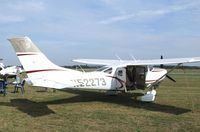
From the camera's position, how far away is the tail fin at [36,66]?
1191cm

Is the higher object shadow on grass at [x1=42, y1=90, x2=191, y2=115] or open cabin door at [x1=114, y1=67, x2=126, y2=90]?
open cabin door at [x1=114, y1=67, x2=126, y2=90]

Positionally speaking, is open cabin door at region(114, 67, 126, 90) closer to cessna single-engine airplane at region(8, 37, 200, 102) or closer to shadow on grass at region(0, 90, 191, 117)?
cessna single-engine airplane at region(8, 37, 200, 102)

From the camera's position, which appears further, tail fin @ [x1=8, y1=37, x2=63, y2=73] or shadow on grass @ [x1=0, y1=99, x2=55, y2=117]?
tail fin @ [x1=8, y1=37, x2=63, y2=73]

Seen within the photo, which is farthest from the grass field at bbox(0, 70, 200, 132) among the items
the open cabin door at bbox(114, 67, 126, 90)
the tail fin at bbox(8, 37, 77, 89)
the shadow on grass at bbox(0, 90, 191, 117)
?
the tail fin at bbox(8, 37, 77, 89)

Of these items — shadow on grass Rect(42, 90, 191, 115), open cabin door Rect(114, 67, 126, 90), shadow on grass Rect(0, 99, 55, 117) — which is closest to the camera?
shadow on grass Rect(0, 99, 55, 117)

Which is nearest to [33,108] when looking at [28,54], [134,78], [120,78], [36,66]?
[36,66]

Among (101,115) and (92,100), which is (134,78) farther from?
(101,115)

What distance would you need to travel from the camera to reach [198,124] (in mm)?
9367

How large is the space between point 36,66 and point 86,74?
→ 2.18 metres

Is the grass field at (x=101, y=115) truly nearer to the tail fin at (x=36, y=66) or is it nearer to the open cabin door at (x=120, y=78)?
the open cabin door at (x=120, y=78)

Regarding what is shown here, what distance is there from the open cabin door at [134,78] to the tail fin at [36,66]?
10.1 feet

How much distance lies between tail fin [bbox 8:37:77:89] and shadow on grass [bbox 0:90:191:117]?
3.42 ft

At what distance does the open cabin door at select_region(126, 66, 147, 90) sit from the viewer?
47.3 ft

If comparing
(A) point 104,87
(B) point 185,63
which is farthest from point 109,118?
(B) point 185,63
